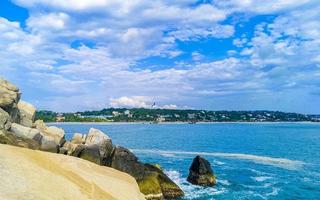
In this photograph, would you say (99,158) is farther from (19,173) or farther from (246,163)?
(246,163)

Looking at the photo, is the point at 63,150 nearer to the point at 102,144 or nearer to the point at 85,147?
the point at 85,147

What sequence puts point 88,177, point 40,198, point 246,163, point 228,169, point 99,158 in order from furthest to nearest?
1. point 246,163
2. point 228,169
3. point 99,158
4. point 88,177
5. point 40,198

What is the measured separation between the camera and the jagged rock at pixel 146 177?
4603 centimetres

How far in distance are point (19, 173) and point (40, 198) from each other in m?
2.81

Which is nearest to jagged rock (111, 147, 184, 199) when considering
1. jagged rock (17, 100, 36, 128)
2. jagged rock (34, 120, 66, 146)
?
jagged rock (34, 120, 66, 146)

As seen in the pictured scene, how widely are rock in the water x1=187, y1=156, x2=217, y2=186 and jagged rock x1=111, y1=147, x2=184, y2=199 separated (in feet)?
26.1

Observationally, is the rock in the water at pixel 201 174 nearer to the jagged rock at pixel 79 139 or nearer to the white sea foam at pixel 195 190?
the white sea foam at pixel 195 190

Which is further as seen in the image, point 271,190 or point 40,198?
point 271,190

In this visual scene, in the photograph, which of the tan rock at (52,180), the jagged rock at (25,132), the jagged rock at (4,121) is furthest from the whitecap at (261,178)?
the jagged rock at (4,121)

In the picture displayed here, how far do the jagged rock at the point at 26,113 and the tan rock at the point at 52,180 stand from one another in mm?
15843

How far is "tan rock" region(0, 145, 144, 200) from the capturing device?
68.9 ft

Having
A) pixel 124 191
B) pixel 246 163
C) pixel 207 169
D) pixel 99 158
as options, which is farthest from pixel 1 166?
pixel 246 163

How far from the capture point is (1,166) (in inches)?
893

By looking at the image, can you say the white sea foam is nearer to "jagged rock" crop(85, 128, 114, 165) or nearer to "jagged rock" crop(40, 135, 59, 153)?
"jagged rock" crop(85, 128, 114, 165)
